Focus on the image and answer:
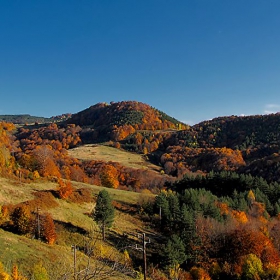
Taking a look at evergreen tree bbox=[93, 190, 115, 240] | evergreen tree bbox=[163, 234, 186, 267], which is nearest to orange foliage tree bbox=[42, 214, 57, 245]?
evergreen tree bbox=[93, 190, 115, 240]

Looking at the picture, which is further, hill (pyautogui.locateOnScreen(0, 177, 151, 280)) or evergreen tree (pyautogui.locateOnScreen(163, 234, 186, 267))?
evergreen tree (pyautogui.locateOnScreen(163, 234, 186, 267))

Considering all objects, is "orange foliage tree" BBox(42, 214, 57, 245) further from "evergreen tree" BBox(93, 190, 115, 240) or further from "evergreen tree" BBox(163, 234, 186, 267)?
"evergreen tree" BBox(163, 234, 186, 267)

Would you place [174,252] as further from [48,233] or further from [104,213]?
[48,233]

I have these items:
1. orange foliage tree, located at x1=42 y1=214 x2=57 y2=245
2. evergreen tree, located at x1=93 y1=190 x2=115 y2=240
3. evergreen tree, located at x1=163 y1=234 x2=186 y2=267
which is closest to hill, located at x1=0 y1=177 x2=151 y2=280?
orange foliage tree, located at x1=42 y1=214 x2=57 y2=245

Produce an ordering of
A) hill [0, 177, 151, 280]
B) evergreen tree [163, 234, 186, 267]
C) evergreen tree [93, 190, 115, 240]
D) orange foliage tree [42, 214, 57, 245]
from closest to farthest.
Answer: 1. hill [0, 177, 151, 280]
2. orange foliage tree [42, 214, 57, 245]
3. evergreen tree [163, 234, 186, 267]
4. evergreen tree [93, 190, 115, 240]

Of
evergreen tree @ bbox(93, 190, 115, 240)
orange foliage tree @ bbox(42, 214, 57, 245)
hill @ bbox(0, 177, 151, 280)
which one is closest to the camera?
hill @ bbox(0, 177, 151, 280)

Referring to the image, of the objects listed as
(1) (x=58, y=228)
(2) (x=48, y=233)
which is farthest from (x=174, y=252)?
(2) (x=48, y=233)

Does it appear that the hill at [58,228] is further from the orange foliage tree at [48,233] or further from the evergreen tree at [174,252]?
the evergreen tree at [174,252]

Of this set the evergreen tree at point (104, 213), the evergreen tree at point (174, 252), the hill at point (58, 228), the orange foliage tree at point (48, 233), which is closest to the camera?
the hill at point (58, 228)

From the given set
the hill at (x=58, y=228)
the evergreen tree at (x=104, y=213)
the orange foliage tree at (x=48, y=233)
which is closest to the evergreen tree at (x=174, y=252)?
the hill at (x=58, y=228)

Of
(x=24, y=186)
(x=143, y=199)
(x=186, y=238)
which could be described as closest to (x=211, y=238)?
(x=186, y=238)

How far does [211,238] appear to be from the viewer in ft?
221

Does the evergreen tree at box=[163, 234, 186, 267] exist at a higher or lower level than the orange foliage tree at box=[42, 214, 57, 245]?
lower

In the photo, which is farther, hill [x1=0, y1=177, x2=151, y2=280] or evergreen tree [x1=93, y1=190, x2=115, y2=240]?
evergreen tree [x1=93, y1=190, x2=115, y2=240]
